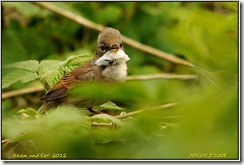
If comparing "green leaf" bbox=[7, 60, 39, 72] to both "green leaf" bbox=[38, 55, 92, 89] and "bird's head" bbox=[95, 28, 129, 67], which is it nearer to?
"green leaf" bbox=[38, 55, 92, 89]

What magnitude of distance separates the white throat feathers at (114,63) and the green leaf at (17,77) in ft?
1.20

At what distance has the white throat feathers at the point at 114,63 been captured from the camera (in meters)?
2.48

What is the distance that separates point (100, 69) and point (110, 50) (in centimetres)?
11

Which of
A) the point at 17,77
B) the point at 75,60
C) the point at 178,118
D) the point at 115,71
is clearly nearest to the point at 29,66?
the point at 17,77

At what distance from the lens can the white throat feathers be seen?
2478 millimetres

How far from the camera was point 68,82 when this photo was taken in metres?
2.42

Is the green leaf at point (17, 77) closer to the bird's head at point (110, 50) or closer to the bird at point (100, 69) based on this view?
the bird at point (100, 69)

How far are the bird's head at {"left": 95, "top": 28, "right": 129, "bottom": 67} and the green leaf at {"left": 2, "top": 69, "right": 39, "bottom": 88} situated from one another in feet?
1.42

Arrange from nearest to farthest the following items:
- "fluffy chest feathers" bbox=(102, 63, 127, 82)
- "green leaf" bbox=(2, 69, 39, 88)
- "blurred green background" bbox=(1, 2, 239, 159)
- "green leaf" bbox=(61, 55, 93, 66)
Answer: "blurred green background" bbox=(1, 2, 239, 159) < "green leaf" bbox=(2, 69, 39, 88) < "green leaf" bbox=(61, 55, 93, 66) < "fluffy chest feathers" bbox=(102, 63, 127, 82)

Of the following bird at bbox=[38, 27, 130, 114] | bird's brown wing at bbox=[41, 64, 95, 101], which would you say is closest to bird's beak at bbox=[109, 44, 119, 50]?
bird at bbox=[38, 27, 130, 114]

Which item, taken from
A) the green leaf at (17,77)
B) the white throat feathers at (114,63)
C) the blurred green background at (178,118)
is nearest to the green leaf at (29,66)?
the green leaf at (17,77)

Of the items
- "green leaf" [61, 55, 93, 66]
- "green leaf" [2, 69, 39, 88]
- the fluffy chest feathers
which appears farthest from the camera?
the fluffy chest feathers

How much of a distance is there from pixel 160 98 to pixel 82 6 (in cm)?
440

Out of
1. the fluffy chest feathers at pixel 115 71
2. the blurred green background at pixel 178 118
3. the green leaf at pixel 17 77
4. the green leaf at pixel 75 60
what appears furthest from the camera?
the fluffy chest feathers at pixel 115 71
